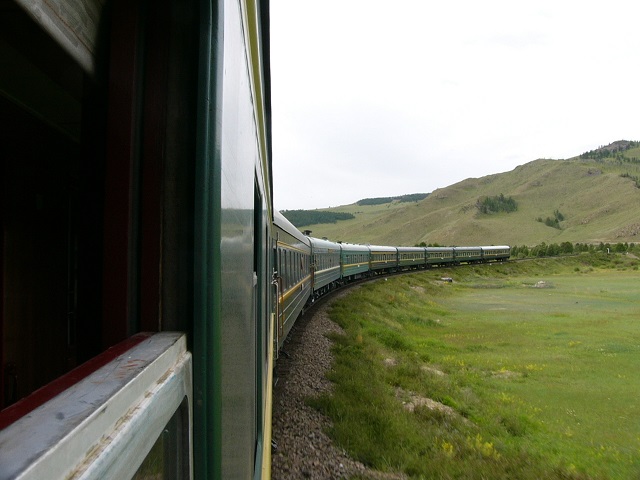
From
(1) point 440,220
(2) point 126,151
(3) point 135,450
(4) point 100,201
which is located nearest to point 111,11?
(2) point 126,151

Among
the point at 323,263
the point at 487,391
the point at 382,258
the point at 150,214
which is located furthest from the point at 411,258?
the point at 150,214

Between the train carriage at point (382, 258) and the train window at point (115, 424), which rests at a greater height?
the train carriage at point (382, 258)

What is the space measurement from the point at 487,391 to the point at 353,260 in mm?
18782

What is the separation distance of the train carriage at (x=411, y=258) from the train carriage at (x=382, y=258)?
87 cm

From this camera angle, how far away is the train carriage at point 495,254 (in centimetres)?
5378

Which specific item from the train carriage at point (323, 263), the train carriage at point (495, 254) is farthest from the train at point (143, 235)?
the train carriage at point (495, 254)

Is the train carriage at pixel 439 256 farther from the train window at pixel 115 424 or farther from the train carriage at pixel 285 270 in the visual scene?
the train window at pixel 115 424

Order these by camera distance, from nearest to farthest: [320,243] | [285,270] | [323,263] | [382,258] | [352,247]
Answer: [285,270]
[320,243]
[323,263]
[352,247]
[382,258]

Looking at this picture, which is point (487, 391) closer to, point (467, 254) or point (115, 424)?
point (115, 424)

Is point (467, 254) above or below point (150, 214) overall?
above

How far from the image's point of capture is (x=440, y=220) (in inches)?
5773

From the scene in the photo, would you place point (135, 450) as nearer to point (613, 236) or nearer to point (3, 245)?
point (3, 245)

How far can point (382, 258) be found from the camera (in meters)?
35.2

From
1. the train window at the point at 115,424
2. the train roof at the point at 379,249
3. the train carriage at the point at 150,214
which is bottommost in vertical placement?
the train window at the point at 115,424
